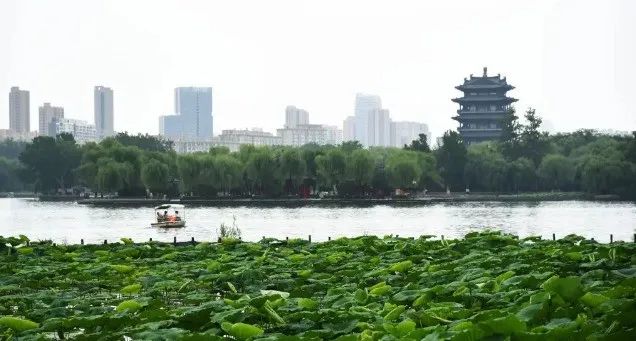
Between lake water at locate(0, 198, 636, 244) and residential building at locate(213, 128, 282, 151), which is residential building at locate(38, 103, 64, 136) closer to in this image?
residential building at locate(213, 128, 282, 151)

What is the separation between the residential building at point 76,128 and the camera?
16938 centimetres

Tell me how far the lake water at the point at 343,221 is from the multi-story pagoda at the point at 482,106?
2608 cm

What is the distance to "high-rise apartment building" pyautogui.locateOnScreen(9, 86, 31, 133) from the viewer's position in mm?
189375

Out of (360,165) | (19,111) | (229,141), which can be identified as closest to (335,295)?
(360,165)

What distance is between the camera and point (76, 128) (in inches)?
6885

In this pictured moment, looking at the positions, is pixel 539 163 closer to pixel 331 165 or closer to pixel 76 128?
→ pixel 331 165

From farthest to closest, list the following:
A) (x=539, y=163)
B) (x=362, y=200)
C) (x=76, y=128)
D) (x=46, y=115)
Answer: (x=46, y=115) < (x=76, y=128) < (x=539, y=163) < (x=362, y=200)

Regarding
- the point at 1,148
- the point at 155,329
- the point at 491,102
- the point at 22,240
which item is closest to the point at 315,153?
the point at 491,102

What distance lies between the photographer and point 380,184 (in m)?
62.2

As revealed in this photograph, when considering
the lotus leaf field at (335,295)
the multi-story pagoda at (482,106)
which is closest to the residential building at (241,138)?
the multi-story pagoda at (482,106)

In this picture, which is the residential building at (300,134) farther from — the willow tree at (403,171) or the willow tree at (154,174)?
the willow tree at (403,171)

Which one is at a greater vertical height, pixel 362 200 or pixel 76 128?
pixel 76 128

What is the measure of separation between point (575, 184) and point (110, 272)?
187 feet

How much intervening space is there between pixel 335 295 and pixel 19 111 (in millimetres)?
195420
